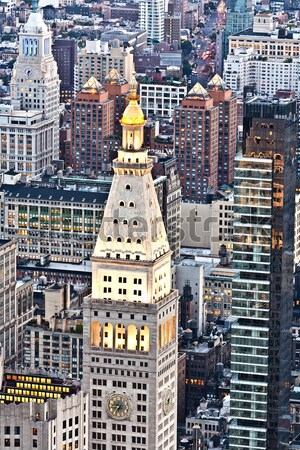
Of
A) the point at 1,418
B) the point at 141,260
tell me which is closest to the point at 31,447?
the point at 1,418

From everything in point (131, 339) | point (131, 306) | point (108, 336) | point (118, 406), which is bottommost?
point (118, 406)

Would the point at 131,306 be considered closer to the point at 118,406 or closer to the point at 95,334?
the point at 95,334

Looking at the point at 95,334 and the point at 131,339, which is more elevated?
the point at 95,334

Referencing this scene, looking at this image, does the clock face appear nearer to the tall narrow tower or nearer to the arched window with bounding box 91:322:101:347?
the tall narrow tower

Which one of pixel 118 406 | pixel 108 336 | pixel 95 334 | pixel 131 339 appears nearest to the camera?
pixel 131 339

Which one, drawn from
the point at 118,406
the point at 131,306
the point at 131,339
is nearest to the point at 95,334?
the point at 131,339

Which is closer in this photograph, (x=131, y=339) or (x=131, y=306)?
(x=131, y=306)

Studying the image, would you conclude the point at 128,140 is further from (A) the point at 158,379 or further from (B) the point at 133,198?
(A) the point at 158,379
